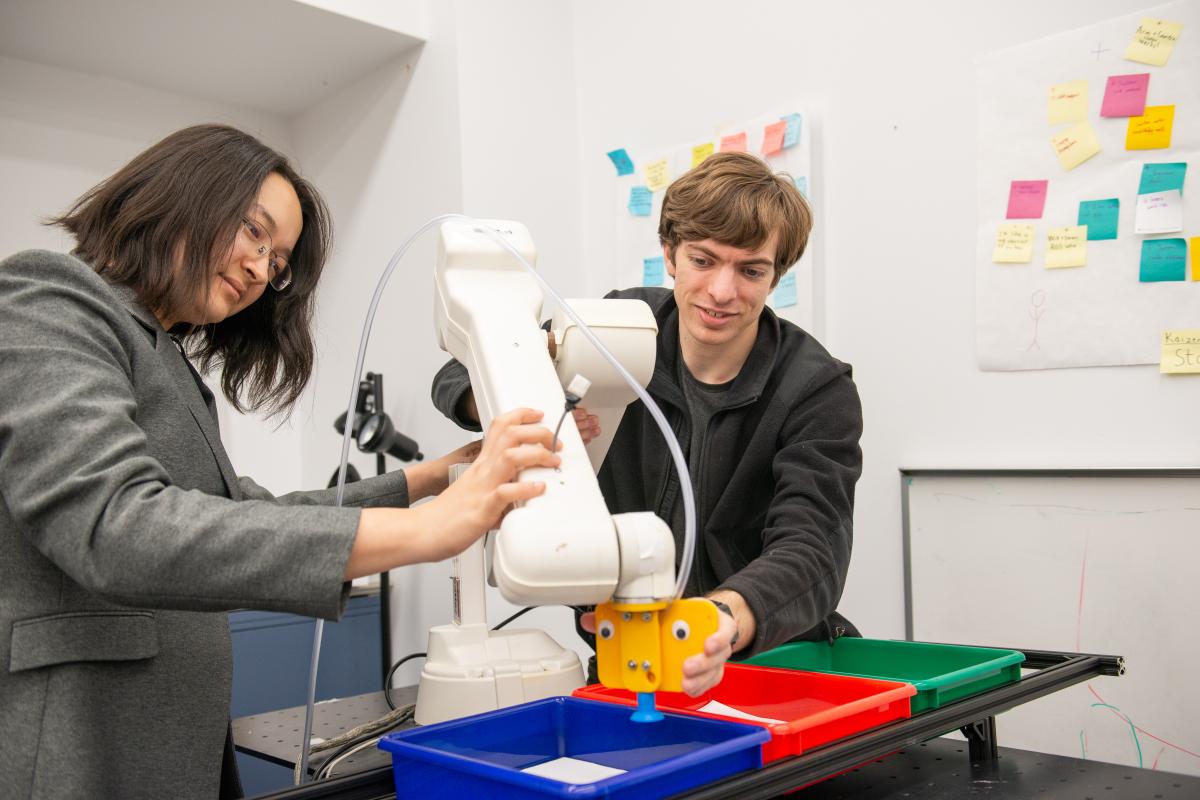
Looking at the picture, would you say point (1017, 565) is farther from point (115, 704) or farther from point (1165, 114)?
point (115, 704)

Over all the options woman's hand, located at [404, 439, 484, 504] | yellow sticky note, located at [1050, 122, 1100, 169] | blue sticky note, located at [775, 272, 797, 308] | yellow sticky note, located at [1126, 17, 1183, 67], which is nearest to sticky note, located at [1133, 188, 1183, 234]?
yellow sticky note, located at [1050, 122, 1100, 169]

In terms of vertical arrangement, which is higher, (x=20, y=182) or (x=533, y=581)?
(x=20, y=182)

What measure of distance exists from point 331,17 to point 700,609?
7.53 feet

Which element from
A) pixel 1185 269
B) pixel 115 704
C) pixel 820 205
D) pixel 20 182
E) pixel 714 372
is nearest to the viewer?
pixel 115 704

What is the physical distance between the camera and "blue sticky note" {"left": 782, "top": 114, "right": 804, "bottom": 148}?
2.31 m

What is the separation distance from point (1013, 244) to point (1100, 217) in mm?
168

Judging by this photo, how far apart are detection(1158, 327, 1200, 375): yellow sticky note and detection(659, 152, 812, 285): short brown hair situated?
0.79 metres

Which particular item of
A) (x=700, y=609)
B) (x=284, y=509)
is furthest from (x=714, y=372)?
(x=284, y=509)

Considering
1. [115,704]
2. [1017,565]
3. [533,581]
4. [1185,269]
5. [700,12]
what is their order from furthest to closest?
[700,12] → [1017,565] → [1185,269] → [115,704] → [533,581]

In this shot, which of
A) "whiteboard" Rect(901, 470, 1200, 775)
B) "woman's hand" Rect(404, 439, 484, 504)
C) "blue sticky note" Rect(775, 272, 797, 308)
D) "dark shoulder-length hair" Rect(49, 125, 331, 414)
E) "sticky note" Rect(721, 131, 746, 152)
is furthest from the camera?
"sticky note" Rect(721, 131, 746, 152)

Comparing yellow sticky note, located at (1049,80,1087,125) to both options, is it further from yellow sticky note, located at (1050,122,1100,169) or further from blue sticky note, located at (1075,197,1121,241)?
blue sticky note, located at (1075,197,1121,241)

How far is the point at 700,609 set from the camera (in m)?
0.80

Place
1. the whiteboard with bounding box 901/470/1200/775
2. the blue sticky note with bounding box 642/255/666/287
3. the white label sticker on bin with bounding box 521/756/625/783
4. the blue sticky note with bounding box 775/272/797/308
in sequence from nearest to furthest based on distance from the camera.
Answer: the white label sticker on bin with bounding box 521/756/625/783 → the whiteboard with bounding box 901/470/1200/775 → the blue sticky note with bounding box 775/272/797/308 → the blue sticky note with bounding box 642/255/666/287

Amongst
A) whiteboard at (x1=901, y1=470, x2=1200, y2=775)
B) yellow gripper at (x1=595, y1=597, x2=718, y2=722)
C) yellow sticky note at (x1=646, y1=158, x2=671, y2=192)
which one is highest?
yellow sticky note at (x1=646, y1=158, x2=671, y2=192)
